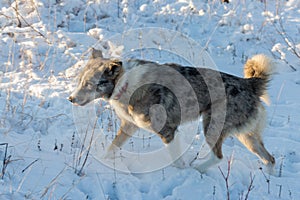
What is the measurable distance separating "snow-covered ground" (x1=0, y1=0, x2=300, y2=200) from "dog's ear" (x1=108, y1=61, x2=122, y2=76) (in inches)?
23.5

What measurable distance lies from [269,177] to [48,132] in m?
2.61

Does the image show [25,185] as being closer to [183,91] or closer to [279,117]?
[183,91]

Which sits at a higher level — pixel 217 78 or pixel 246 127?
pixel 217 78

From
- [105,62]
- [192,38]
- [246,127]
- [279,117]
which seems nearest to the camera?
[105,62]

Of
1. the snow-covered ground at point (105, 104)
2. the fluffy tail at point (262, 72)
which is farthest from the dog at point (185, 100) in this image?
the snow-covered ground at point (105, 104)

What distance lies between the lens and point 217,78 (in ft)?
16.3

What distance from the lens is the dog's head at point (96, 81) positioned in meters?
4.54

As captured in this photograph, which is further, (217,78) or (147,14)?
(147,14)

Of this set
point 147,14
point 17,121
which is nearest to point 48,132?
point 17,121

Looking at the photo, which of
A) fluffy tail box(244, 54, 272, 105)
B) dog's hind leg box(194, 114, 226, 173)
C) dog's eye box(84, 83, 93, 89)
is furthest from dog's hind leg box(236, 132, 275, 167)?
A: dog's eye box(84, 83, 93, 89)

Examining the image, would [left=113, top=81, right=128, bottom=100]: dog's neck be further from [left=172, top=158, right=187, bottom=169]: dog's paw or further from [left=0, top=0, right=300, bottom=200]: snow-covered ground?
[left=172, top=158, right=187, bottom=169]: dog's paw

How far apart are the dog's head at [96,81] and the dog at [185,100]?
1 cm

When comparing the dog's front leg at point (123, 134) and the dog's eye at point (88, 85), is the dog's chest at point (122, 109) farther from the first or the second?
the dog's eye at point (88, 85)

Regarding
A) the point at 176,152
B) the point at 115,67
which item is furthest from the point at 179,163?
the point at 115,67
